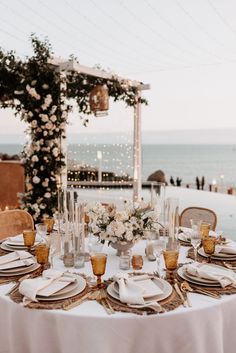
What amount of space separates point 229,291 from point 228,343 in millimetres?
229

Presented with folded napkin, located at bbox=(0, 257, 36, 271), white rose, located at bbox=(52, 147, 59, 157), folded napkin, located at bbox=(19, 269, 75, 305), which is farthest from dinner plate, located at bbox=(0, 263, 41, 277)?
white rose, located at bbox=(52, 147, 59, 157)

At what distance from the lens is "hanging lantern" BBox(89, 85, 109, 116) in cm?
498

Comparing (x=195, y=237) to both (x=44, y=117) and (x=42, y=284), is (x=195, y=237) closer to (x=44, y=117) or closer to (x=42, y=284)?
(x=42, y=284)

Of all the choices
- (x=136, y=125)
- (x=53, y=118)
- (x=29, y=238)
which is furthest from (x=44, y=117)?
(x=29, y=238)

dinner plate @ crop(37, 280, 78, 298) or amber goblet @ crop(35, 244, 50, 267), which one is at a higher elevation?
amber goblet @ crop(35, 244, 50, 267)

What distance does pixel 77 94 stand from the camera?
213 inches

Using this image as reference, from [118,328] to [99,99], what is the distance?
3.97m

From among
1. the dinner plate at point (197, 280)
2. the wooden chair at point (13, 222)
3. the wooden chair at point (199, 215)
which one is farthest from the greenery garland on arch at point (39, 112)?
the dinner plate at point (197, 280)

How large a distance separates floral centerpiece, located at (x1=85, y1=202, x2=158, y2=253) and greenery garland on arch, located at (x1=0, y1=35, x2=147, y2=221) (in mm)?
2794

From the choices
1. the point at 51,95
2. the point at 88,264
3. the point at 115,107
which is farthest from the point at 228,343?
the point at 115,107

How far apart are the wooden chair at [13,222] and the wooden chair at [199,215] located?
1308mm

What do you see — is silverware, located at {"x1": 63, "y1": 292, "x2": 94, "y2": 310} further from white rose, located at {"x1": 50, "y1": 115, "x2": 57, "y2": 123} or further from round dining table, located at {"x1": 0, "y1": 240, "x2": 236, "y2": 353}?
white rose, located at {"x1": 50, "y1": 115, "x2": 57, "y2": 123}

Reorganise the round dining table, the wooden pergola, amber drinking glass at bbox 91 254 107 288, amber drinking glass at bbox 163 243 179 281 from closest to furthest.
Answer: the round dining table < amber drinking glass at bbox 91 254 107 288 < amber drinking glass at bbox 163 243 179 281 < the wooden pergola

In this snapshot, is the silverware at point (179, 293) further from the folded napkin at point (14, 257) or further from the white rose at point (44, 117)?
the white rose at point (44, 117)
